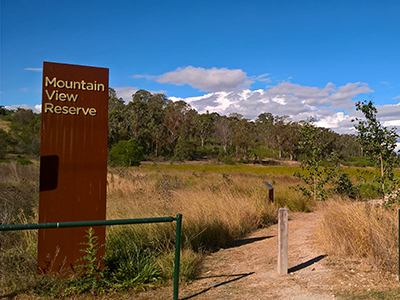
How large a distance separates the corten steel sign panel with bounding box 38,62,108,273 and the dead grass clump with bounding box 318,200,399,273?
3725 millimetres

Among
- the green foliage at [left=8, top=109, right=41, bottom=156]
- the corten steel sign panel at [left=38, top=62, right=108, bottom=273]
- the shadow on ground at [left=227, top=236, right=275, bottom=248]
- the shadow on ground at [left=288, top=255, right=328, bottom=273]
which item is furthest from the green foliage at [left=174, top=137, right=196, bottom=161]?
the corten steel sign panel at [left=38, top=62, right=108, bottom=273]

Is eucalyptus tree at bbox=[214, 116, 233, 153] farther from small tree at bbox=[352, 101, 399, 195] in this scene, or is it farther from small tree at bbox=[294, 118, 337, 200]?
small tree at bbox=[352, 101, 399, 195]

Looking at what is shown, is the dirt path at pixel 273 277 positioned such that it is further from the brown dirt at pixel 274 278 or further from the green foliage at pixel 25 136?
the green foliage at pixel 25 136

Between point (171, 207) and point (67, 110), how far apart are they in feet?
11.7

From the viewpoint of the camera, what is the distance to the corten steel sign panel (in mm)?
4926

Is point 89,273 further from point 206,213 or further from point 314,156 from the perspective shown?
point 314,156

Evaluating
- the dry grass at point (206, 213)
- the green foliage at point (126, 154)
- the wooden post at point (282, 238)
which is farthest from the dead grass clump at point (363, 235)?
the green foliage at point (126, 154)

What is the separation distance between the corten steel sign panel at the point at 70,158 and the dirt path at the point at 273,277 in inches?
56.3

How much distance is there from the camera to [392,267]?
15.8ft

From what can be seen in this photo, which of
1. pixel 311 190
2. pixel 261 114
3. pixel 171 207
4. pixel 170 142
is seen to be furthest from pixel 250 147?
pixel 171 207

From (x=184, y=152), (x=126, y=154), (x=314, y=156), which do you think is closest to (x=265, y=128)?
(x=184, y=152)

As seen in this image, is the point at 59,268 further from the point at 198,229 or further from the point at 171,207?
the point at 171,207

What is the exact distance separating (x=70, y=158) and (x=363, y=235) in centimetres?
459

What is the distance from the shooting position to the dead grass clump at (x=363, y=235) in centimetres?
496
